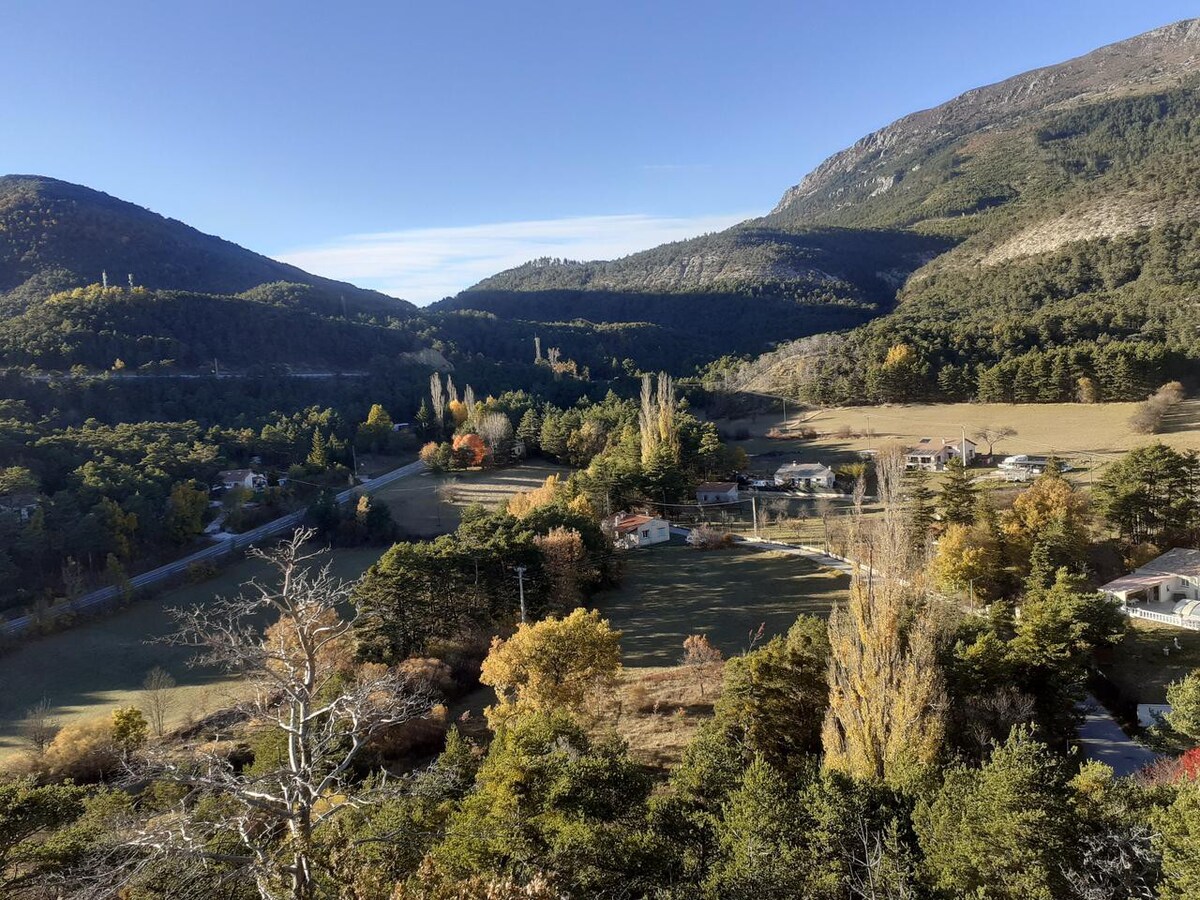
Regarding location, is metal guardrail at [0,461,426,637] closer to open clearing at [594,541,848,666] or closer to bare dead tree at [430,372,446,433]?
bare dead tree at [430,372,446,433]

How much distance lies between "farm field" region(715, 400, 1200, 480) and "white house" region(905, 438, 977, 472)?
91.1 inches

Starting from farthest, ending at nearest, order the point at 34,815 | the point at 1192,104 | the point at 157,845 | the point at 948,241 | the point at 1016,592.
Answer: the point at 948,241 < the point at 1192,104 < the point at 1016,592 < the point at 34,815 < the point at 157,845

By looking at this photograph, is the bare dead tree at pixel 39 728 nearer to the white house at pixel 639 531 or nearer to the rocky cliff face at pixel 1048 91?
the white house at pixel 639 531

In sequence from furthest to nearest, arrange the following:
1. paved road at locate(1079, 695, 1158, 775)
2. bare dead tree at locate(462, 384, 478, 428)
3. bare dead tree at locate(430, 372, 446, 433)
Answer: bare dead tree at locate(430, 372, 446, 433)
bare dead tree at locate(462, 384, 478, 428)
paved road at locate(1079, 695, 1158, 775)

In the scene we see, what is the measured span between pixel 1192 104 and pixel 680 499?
436 feet

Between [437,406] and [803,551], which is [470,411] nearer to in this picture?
[437,406]

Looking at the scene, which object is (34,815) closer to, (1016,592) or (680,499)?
(1016,592)

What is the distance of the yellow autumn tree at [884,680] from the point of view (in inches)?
462

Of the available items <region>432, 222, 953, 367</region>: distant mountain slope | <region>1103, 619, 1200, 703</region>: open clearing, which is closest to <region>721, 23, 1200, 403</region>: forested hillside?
<region>432, 222, 953, 367</region>: distant mountain slope

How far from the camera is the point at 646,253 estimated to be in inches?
6801

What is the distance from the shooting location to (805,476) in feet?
147

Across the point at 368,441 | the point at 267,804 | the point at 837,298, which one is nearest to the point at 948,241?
the point at 837,298

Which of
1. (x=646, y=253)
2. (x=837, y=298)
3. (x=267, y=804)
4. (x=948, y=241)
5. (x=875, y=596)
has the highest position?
(x=646, y=253)

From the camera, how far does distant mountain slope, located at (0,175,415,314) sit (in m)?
74.9
